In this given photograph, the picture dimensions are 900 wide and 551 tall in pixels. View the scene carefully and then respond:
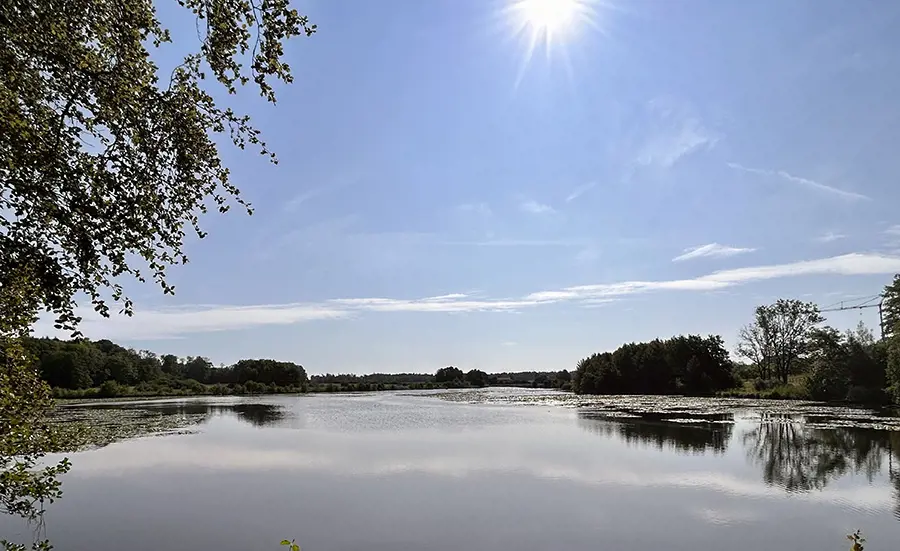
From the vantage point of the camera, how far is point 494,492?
38.9ft

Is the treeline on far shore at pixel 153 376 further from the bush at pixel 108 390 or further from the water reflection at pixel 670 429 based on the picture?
the water reflection at pixel 670 429

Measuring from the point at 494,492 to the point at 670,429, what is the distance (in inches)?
519

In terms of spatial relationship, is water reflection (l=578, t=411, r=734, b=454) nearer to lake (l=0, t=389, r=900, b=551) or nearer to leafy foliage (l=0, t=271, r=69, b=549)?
lake (l=0, t=389, r=900, b=551)

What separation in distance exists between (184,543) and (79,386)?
218ft

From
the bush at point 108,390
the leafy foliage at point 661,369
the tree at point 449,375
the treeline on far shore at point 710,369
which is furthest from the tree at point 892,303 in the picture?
the tree at point 449,375

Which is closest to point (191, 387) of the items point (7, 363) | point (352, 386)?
point (352, 386)

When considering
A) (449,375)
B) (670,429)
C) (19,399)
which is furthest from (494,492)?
(449,375)

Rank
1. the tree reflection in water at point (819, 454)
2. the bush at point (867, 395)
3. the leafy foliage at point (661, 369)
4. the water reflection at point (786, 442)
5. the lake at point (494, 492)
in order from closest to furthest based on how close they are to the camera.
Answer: the lake at point (494, 492)
the tree reflection in water at point (819, 454)
the water reflection at point (786, 442)
the bush at point (867, 395)
the leafy foliage at point (661, 369)

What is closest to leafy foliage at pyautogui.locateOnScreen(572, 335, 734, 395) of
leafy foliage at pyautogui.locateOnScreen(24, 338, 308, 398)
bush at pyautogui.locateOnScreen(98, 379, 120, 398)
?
leafy foliage at pyautogui.locateOnScreen(24, 338, 308, 398)

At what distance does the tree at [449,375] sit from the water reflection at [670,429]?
96.7 m

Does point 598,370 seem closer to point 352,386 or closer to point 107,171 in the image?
point 352,386

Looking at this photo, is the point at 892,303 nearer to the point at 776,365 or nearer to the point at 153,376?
the point at 776,365

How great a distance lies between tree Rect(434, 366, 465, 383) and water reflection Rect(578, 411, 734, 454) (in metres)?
96.7

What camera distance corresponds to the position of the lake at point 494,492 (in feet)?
29.4
